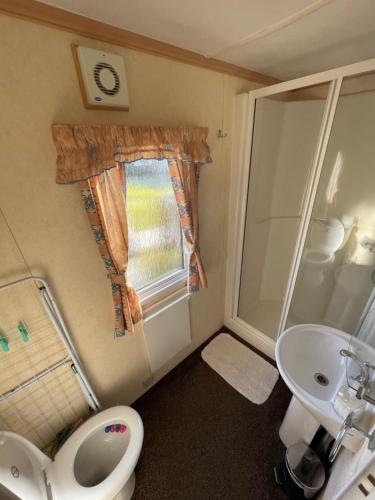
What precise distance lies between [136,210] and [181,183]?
309 millimetres

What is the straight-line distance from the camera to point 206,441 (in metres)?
1.38

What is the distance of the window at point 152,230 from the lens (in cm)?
117

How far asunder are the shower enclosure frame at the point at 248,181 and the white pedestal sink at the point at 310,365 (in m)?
0.58

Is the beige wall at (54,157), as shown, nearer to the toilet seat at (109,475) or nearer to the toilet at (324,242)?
the toilet seat at (109,475)

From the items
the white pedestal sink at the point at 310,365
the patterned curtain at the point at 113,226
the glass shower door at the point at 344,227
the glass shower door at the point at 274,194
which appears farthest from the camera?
the glass shower door at the point at 274,194

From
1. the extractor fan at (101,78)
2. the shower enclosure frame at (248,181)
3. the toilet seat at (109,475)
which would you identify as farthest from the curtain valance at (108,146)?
the toilet seat at (109,475)

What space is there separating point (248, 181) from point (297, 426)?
5.50 ft

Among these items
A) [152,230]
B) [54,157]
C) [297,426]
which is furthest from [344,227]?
[54,157]

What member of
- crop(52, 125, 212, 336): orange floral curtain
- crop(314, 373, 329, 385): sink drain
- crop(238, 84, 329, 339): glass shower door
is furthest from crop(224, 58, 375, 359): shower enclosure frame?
crop(314, 373, 329, 385): sink drain

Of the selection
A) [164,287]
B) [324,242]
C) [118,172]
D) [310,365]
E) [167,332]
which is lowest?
[167,332]

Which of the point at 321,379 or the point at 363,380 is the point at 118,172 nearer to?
the point at 363,380

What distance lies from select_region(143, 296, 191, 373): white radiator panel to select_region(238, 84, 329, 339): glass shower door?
0.74 m

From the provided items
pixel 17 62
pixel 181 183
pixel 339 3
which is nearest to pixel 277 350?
pixel 181 183

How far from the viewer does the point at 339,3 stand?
0.75 meters
